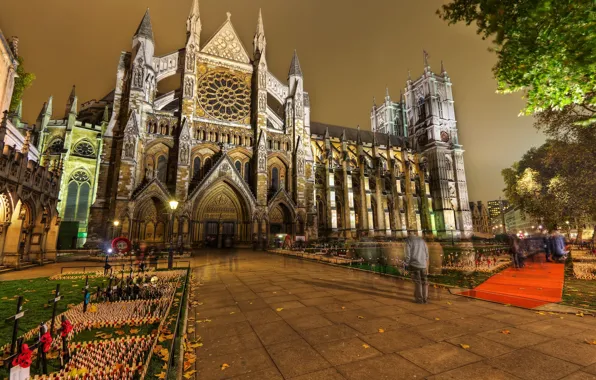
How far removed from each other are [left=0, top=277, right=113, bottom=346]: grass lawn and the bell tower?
47251 millimetres

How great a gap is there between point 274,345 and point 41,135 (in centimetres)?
3524

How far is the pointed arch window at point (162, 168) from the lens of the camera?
2423 centimetres

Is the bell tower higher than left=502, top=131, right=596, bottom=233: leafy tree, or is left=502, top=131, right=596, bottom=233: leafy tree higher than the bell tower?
the bell tower

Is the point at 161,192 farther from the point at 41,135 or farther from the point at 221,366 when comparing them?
the point at 221,366

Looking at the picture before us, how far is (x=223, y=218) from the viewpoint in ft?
83.0

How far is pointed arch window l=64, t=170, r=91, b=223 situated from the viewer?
2683 cm

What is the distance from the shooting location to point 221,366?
3004mm

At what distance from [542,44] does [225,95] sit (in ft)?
87.4

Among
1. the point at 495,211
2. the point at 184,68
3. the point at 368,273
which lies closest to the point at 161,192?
the point at 184,68

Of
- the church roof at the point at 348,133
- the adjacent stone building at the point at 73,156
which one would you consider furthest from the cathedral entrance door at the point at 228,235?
the church roof at the point at 348,133

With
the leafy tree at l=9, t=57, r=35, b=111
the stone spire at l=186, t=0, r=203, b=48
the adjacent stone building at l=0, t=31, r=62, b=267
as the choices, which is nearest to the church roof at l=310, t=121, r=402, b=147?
the stone spire at l=186, t=0, r=203, b=48

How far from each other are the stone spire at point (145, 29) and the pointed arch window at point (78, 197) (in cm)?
1555

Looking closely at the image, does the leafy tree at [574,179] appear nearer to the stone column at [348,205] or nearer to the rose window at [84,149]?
the stone column at [348,205]

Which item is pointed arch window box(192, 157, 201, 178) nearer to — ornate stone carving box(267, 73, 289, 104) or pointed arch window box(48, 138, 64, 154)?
ornate stone carving box(267, 73, 289, 104)
